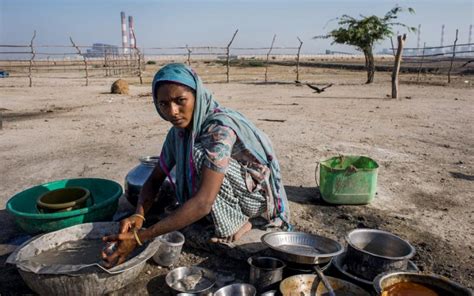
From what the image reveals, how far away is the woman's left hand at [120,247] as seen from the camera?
212 cm

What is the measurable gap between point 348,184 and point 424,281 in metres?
1.59

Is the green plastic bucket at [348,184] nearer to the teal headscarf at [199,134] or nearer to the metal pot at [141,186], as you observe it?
the teal headscarf at [199,134]

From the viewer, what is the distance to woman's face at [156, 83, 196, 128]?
2.26 m

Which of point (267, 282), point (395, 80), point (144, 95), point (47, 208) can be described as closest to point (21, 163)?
point (47, 208)

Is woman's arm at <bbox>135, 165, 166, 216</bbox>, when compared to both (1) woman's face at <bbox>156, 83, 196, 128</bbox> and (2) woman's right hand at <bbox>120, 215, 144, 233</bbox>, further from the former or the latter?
(1) woman's face at <bbox>156, 83, 196, 128</bbox>

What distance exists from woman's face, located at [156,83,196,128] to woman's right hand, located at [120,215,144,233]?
0.62m

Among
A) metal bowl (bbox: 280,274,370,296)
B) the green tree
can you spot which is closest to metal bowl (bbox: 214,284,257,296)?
metal bowl (bbox: 280,274,370,296)

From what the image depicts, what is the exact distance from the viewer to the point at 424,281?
6.55 feet

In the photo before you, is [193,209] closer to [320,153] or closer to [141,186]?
[141,186]

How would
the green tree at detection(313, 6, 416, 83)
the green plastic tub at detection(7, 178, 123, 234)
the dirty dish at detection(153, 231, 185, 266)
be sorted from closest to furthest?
1. the dirty dish at detection(153, 231, 185, 266)
2. the green plastic tub at detection(7, 178, 123, 234)
3. the green tree at detection(313, 6, 416, 83)

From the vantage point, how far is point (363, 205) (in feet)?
12.0

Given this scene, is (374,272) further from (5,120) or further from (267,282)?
(5,120)

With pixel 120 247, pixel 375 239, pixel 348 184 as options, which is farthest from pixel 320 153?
pixel 120 247

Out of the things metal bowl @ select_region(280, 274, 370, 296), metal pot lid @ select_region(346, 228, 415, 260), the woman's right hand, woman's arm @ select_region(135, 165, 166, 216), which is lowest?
metal bowl @ select_region(280, 274, 370, 296)
